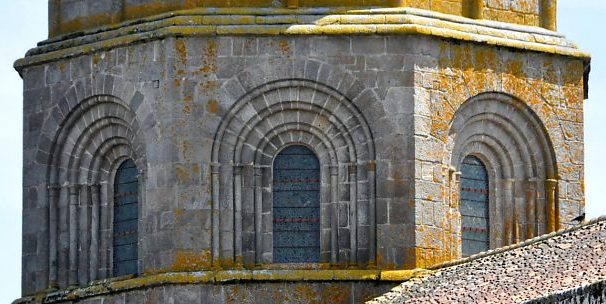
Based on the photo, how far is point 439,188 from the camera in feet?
162

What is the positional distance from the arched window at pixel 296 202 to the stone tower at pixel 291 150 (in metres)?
0.02

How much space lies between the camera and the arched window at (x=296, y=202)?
4938 cm

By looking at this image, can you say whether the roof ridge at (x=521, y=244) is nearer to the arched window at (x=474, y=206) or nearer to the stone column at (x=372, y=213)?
the stone column at (x=372, y=213)

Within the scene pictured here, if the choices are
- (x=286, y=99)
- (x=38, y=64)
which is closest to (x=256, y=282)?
(x=286, y=99)

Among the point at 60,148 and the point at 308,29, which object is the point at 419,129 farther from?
the point at 60,148

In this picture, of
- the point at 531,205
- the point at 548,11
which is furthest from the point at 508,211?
the point at 548,11

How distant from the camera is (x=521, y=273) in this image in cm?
4528

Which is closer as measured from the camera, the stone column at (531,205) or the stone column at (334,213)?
the stone column at (334,213)

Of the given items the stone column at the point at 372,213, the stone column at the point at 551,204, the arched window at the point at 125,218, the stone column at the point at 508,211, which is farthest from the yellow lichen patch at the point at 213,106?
the stone column at the point at 551,204

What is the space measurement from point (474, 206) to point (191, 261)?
5.21 meters

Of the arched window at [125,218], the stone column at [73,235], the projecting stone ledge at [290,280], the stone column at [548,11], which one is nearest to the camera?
the projecting stone ledge at [290,280]

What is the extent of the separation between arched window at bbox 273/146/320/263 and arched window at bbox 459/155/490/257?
262 cm

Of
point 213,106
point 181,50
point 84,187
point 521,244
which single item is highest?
point 181,50

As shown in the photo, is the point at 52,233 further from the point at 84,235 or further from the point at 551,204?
the point at 551,204
